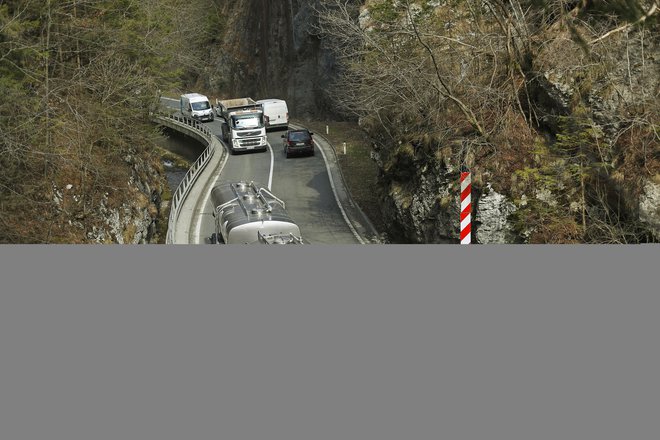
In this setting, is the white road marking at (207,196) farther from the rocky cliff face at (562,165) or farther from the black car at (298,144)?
the rocky cliff face at (562,165)

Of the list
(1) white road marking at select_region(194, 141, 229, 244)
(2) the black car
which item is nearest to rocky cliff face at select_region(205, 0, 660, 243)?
(1) white road marking at select_region(194, 141, 229, 244)

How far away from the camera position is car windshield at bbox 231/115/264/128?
54.2 m

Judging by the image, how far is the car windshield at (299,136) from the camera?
5209cm

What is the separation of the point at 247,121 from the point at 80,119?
22.7 metres

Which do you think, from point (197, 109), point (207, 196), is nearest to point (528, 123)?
point (207, 196)

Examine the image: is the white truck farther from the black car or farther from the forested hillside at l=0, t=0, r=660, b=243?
the forested hillside at l=0, t=0, r=660, b=243

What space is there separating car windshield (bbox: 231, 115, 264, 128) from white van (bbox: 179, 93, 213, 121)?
59.1 feet

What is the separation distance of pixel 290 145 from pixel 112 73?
15.5 m

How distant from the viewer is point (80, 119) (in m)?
32.5

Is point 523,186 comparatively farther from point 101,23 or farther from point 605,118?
point 101,23

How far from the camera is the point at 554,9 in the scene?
27.2 metres

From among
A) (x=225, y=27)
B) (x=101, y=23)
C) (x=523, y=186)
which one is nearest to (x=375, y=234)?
(x=523, y=186)

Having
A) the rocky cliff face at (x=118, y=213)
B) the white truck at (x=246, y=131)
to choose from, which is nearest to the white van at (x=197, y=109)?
the white truck at (x=246, y=131)

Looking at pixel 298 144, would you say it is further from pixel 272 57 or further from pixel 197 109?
pixel 272 57
